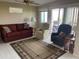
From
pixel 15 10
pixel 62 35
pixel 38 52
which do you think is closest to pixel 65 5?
pixel 62 35

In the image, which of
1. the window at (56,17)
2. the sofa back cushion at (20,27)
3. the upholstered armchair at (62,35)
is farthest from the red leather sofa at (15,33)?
the window at (56,17)

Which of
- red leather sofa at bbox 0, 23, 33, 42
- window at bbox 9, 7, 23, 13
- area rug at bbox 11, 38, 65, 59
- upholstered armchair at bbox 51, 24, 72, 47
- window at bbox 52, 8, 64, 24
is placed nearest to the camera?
area rug at bbox 11, 38, 65, 59

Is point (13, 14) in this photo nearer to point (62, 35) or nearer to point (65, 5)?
point (65, 5)

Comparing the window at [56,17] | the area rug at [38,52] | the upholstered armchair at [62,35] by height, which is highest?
the window at [56,17]

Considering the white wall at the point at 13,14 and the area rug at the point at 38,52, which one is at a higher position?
the white wall at the point at 13,14

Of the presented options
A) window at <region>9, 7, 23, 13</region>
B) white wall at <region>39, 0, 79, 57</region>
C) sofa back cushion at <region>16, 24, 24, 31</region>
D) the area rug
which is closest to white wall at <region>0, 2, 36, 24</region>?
window at <region>9, 7, 23, 13</region>

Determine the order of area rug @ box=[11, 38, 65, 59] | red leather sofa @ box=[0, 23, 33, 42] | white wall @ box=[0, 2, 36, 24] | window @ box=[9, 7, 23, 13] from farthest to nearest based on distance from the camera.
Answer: window @ box=[9, 7, 23, 13] → white wall @ box=[0, 2, 36, 24] → red leather sofa @ box=[0, 23, 33, 42] → area rug @ box=[11, 38, 65, 59]

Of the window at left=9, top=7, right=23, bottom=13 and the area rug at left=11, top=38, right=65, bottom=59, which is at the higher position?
the window at left=9, top=7, right=23, bottom=13

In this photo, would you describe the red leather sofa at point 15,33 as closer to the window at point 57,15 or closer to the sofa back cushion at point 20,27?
the sofa back cushion at point 20,27

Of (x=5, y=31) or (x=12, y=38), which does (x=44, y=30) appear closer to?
(x=12, y=38)

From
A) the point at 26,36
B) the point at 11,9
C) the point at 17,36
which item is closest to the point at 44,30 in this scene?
the point at 26,36

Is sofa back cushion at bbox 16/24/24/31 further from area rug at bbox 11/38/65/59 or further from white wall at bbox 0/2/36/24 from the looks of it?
area rug at bbox 11/38/65/59

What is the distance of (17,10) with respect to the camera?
5582mm

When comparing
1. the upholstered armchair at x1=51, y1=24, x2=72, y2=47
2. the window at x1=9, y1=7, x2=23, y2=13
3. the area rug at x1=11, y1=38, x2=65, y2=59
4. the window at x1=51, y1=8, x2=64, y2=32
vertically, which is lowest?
the area rug at x1=11, y1=38, x2=65, y2=59
